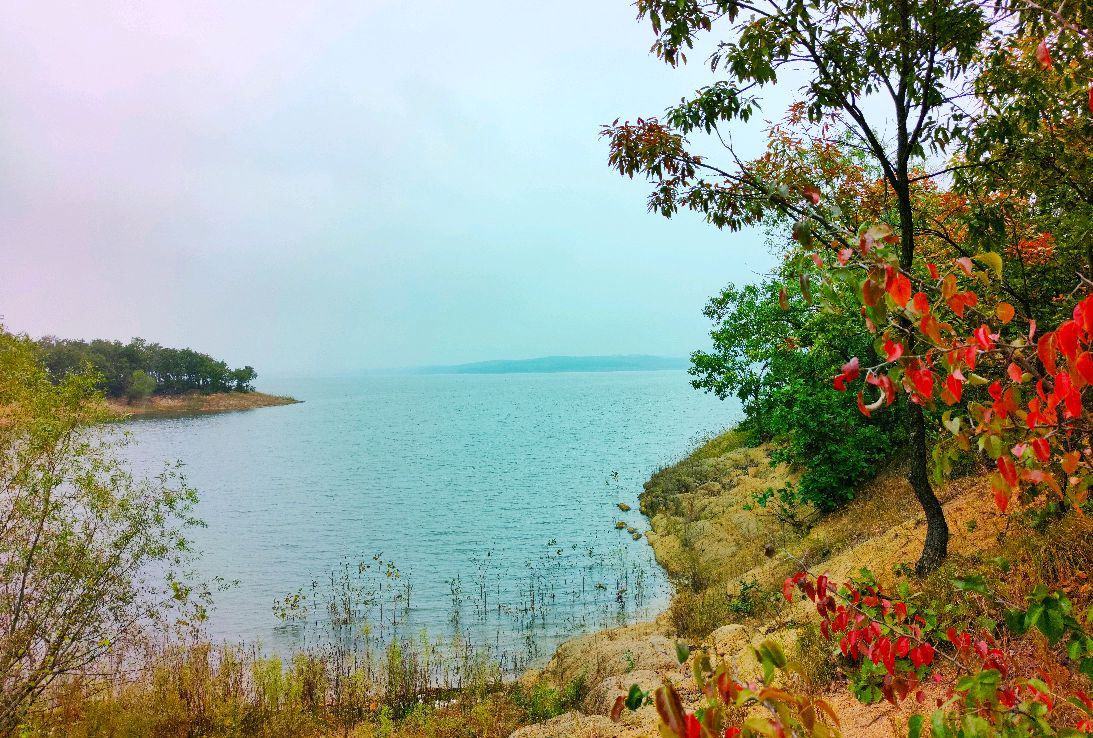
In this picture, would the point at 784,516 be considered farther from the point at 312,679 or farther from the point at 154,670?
the point at 154,670

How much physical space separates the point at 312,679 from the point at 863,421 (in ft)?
50.6

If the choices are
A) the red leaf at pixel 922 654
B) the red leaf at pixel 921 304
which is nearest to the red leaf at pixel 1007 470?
the red leaf at pixel 921 304

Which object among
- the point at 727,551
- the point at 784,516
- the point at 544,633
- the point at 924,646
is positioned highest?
the point at 924,646

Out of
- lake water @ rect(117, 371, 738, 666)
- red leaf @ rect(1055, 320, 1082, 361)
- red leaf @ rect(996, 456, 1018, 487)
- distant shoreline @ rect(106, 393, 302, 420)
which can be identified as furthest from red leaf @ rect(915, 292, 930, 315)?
distant shoreline @ rect(106, 393, 302, 420)

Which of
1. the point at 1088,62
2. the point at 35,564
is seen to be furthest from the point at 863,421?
the point at 35,564

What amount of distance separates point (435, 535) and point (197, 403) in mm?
124276

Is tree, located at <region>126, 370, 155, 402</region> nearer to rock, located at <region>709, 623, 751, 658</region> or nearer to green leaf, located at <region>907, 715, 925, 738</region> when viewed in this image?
rock, located at <region>709, 623, 751, 658</region>

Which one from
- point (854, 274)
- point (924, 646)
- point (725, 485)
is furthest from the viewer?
point (725, 485)

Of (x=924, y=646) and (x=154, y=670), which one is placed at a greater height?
(x=924, y=646)

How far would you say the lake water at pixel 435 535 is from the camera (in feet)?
57.1

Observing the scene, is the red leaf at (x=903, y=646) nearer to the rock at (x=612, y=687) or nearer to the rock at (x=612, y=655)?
the rock at (x=612, y=687)

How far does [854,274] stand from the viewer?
7.32ft

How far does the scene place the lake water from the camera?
1741cm

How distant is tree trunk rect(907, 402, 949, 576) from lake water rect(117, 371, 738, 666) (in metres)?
9.58
